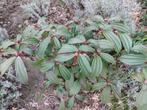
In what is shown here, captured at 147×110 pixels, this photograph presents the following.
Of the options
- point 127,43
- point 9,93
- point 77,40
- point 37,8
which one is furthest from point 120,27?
point 37,8

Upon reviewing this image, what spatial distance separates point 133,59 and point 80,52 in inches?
9.6

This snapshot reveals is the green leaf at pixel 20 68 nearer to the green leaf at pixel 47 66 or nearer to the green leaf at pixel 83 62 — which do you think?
the green leaf at pixel 47 66

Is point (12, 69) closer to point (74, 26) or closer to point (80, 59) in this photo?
point (74, 26)

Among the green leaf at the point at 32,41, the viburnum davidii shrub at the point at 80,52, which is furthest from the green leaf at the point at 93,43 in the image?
the green leaf at the point at 32,41

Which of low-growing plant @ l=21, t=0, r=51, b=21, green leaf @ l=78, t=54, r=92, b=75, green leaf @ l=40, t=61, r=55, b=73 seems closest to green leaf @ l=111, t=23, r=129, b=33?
green leaf @ l=78, t=54, r=92, b=75

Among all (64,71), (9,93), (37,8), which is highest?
(37,8)

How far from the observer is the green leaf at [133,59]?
1458mm

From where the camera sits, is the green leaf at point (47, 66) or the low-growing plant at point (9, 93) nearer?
the green leaf at point (47, 66)

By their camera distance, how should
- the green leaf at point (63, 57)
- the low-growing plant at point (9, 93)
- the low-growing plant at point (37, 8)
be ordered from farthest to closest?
the low-growing plant at point (37, 8), the low-growing plant at point (9, 93), the green leaf at point (63, 57)

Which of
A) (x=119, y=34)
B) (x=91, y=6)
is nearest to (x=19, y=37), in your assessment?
(x=119, y=34)

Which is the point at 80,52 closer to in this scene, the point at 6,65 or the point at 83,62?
the point at 83,62

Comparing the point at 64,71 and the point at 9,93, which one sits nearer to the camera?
the point at 64,71

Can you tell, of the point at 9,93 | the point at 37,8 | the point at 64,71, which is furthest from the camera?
the point at 37,8

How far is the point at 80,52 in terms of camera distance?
146 centimetres
